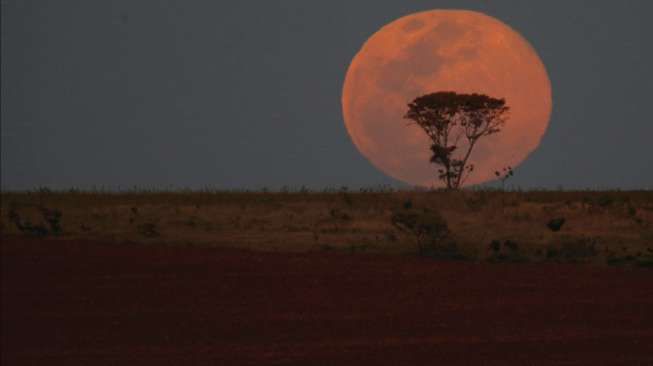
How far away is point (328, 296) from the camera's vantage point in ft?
56.9

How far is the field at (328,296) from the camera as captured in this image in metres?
12.8

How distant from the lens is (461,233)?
1313 inches

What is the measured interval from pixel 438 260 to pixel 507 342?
10733 mm

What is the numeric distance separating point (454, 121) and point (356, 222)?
2061 cm

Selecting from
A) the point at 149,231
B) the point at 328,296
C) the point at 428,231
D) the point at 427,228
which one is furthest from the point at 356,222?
the point at 328,296

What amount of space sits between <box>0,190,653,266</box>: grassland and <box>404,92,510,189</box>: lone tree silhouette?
204 inches

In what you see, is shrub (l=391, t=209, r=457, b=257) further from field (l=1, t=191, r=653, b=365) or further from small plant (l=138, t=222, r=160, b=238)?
small plant (l=138, t=222, r=160, b=238)

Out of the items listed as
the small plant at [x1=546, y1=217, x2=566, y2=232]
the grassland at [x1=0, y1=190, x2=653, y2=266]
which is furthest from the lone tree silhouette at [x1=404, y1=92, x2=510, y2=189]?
the small plant at [x1=546, y1=217, x2=566, y2=232]

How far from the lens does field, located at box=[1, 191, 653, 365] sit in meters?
12.8

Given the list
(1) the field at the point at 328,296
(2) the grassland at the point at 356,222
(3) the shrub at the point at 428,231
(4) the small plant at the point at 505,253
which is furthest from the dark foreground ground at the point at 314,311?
(2) the grassland at the point at 356,222

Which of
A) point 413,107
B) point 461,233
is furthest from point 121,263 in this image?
point 413,107

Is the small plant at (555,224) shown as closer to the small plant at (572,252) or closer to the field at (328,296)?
the field at (328,296)

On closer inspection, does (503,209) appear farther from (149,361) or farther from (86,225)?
(149,361)

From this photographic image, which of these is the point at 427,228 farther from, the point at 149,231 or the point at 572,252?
the point at 149,231
